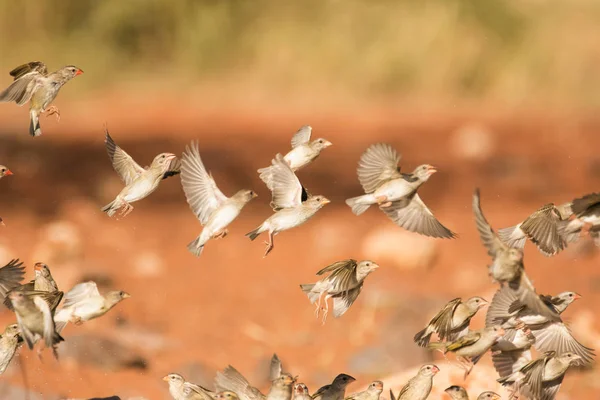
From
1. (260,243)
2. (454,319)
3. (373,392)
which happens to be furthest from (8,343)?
(260,243)

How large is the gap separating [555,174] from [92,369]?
3473mm

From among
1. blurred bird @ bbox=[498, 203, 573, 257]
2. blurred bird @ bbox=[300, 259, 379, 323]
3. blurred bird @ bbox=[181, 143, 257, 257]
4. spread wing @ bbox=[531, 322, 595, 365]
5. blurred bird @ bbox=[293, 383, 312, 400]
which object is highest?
blurred bird @ bbox=[181, 143, 257, 257]

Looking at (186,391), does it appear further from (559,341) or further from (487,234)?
(559,341)

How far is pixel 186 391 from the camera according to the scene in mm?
3785

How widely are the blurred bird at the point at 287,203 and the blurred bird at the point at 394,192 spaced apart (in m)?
0.20

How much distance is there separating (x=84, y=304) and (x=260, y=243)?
3.07 meters

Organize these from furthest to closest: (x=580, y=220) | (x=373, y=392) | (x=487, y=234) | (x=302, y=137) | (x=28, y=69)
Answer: (x=302, y=137) < (x=28, y=69) < (x=580, y=220) < (x=373, y=392) < (x=487, y=234)

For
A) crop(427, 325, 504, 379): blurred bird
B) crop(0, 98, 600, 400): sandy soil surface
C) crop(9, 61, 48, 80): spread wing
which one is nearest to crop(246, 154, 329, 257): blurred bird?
crop(427, 325, 504, 379): blurred bird

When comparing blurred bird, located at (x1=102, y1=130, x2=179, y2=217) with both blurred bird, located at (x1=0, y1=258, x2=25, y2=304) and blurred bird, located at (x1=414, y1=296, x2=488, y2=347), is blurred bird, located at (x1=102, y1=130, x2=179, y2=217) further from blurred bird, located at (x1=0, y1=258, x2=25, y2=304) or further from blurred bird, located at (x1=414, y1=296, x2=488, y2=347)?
blurred bird, located at (x1=414, y1=296, x2=488, y2=347)

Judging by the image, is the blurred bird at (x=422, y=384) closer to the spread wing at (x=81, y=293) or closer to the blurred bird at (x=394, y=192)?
the blurred bird at (x=394, y=192)

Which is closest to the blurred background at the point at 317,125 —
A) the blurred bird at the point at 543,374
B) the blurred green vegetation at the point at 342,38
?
the blurred green vegetation at the point at 342,38

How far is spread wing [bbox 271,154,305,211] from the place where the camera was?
144 inches

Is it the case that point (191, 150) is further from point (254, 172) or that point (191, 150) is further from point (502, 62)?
point (502, 62)

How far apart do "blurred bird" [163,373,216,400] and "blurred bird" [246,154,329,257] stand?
0.56 m
